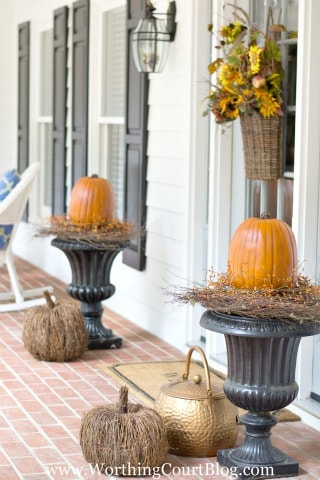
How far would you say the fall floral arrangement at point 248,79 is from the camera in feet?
16.2

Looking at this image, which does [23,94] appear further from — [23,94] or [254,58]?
[254,58]

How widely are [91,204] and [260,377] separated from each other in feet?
8.16

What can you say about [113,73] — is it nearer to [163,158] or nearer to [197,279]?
[163,158]

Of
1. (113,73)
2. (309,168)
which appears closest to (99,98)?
(113,73)

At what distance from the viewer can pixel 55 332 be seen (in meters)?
5.59

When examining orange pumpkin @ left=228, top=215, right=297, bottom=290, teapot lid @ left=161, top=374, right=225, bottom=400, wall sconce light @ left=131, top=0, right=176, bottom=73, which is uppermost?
wall sconce light @ left=131, top=0, right=176, bottom=73

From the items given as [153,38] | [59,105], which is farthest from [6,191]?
[153,38]

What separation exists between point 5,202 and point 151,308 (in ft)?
4.47

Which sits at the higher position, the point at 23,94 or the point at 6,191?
the point at 23,94

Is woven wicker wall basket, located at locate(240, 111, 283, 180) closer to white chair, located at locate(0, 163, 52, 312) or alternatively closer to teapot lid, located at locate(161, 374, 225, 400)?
teapot lid, located at locate(161, 374, 225, 400)

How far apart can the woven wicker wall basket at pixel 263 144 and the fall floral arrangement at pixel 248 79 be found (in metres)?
0.05

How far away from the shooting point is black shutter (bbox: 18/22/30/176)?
9930 millimetres

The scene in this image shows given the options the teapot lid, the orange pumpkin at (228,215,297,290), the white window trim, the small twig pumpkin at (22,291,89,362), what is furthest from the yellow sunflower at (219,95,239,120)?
the teapot lid

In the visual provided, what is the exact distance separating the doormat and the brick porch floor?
8 cm
